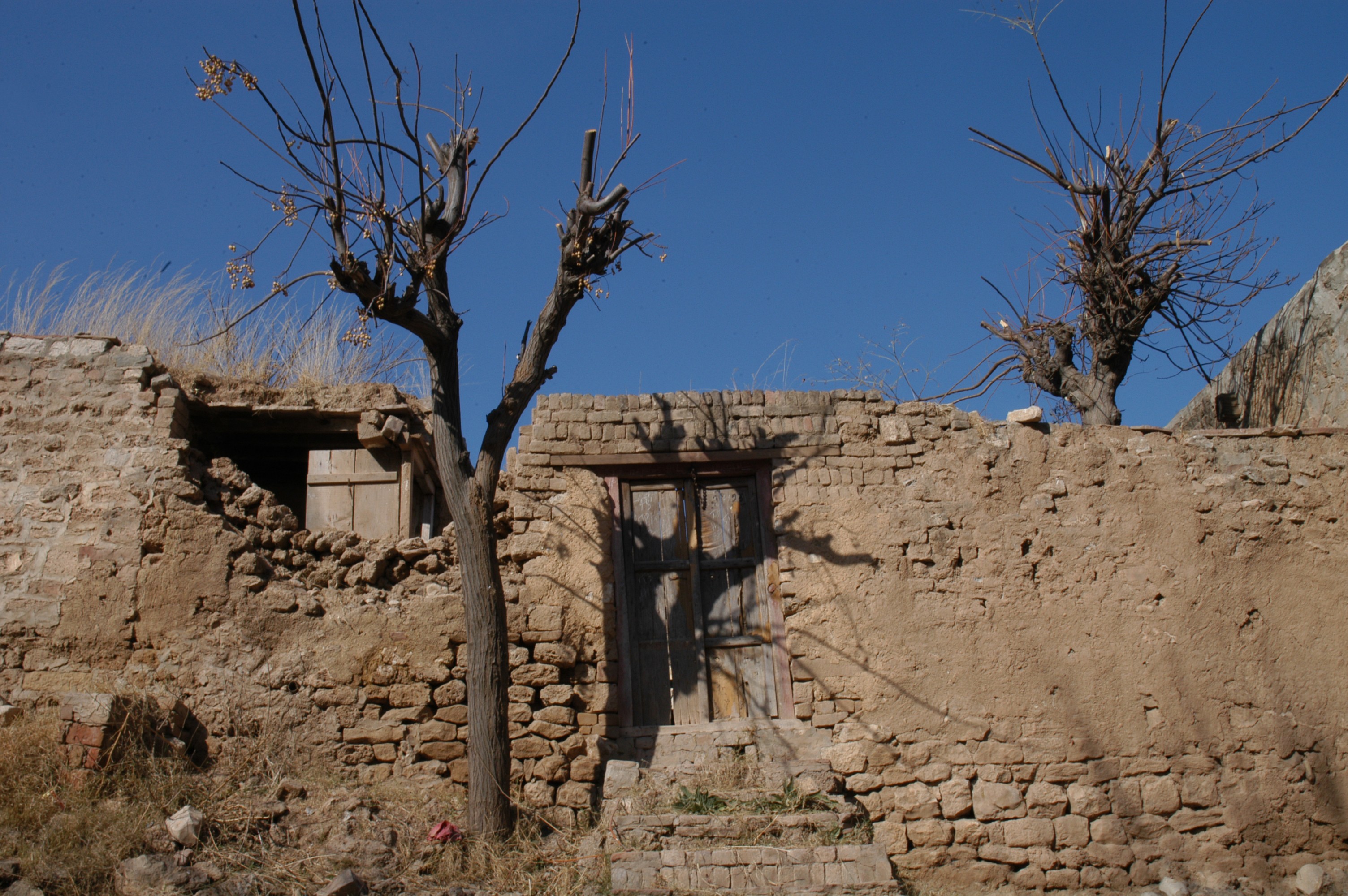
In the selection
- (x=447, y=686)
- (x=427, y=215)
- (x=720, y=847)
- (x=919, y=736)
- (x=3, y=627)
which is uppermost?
(x=427, y=215)

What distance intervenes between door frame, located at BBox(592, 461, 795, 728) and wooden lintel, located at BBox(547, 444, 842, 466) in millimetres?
88

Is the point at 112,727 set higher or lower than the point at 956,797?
higher

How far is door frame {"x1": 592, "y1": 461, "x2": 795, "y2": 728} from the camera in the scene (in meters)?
6.43

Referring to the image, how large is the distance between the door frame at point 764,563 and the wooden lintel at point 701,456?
0.09 m

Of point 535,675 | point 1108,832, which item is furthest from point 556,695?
point 1108,832

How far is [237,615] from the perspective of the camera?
6.27m

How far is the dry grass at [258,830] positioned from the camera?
4.95 m

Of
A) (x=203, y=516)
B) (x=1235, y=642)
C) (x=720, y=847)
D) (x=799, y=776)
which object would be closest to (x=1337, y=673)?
(x=1235, y=642)

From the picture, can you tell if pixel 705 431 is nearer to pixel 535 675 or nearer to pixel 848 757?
pixel 535 675

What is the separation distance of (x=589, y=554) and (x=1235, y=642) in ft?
13.7

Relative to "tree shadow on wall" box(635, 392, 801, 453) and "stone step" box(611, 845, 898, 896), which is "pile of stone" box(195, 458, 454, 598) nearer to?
"tree shadow on wall" box(635, 392, 801, 453)

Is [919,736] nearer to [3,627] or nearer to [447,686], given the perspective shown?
[447,686]

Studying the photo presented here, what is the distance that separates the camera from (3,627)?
246 inches

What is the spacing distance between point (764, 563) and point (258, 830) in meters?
3.42
